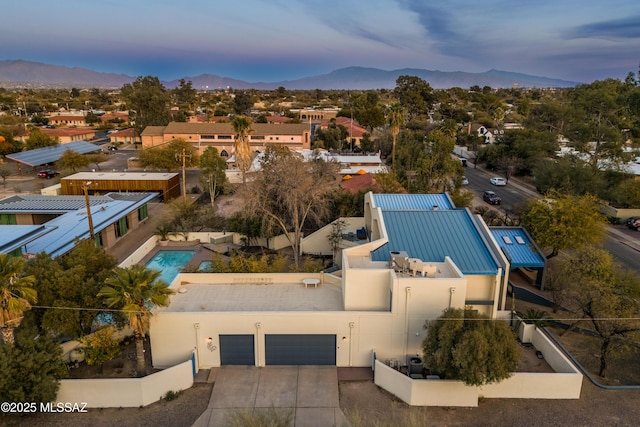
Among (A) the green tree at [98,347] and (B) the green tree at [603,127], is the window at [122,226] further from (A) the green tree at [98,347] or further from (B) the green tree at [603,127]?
(B) the green tree at [603,127]

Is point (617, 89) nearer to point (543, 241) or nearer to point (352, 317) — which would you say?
point (543, 241)

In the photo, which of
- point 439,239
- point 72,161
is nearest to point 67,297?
point 439,239

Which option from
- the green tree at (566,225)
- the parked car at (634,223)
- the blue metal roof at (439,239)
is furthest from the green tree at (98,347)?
the parked car at (634,223)

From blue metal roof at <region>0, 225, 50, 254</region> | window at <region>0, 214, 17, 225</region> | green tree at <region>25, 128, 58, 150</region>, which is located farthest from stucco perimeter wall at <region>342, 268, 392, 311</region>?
green tree at <region>25, 128, 58, 150</region>

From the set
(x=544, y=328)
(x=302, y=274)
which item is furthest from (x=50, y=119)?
(x=544, y=328)

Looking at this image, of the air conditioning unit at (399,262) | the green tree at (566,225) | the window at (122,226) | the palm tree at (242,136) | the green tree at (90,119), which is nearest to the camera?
the air conditioning unit at (399,262)

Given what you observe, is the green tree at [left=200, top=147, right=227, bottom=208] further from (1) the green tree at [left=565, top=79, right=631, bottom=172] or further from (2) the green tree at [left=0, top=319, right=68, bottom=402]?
(1) the green tree at [left=565, top=79, right=631, bottom=172]
